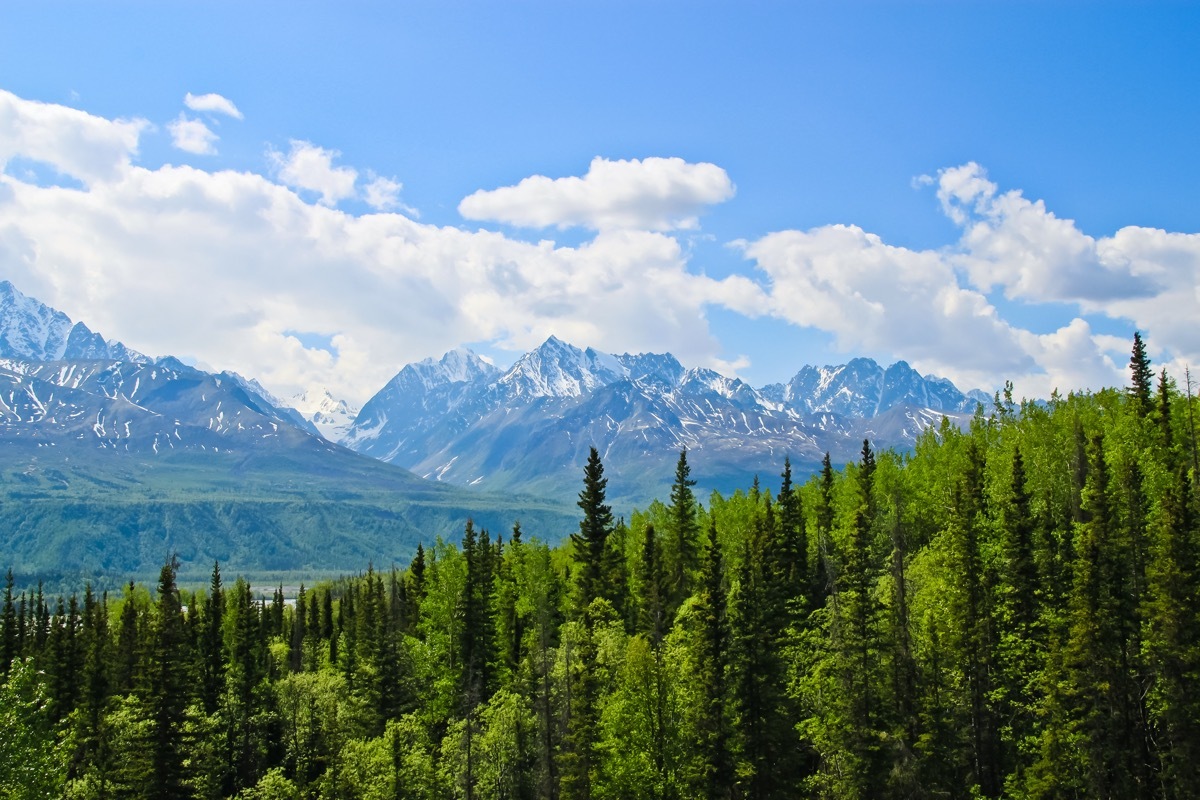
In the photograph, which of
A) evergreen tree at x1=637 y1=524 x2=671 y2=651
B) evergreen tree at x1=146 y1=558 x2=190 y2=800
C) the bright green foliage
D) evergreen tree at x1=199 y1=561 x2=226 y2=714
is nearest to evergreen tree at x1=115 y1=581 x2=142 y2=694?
evergreen tree at x1=199 y1=561 x2=226 y2=714

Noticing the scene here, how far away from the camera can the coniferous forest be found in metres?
49.5

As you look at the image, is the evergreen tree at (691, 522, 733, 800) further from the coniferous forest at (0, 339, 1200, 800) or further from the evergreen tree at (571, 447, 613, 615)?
the evergreen tree at (571, 447, 613, 615)

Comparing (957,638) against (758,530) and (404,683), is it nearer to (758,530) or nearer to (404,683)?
(758,530)

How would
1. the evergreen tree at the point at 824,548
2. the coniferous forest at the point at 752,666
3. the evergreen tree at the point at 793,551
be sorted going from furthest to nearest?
the evergreen tree at the point at 793,551 → the evergreen tree at the point at 824,548 → the coniferous forest at the point at 752,666

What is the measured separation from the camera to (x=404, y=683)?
84625mm

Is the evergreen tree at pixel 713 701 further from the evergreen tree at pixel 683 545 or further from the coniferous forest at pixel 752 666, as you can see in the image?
the evergreen tree at pixel 683 545

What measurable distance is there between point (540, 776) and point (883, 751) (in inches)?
968

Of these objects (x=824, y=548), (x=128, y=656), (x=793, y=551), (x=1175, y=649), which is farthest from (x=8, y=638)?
(x=1175, y=649)

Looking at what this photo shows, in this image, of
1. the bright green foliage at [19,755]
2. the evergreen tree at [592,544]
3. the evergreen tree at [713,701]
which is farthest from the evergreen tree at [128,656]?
the evergreen tree at [713,701]

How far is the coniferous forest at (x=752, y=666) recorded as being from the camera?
162ft

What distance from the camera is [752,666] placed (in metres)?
55.8

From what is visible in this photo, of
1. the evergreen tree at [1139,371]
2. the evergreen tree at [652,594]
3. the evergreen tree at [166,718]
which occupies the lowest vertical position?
the evergreen tree at [166,718]

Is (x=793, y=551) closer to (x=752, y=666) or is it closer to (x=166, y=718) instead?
(x=752, y=666)

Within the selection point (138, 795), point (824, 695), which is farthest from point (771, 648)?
point (138, 795)
